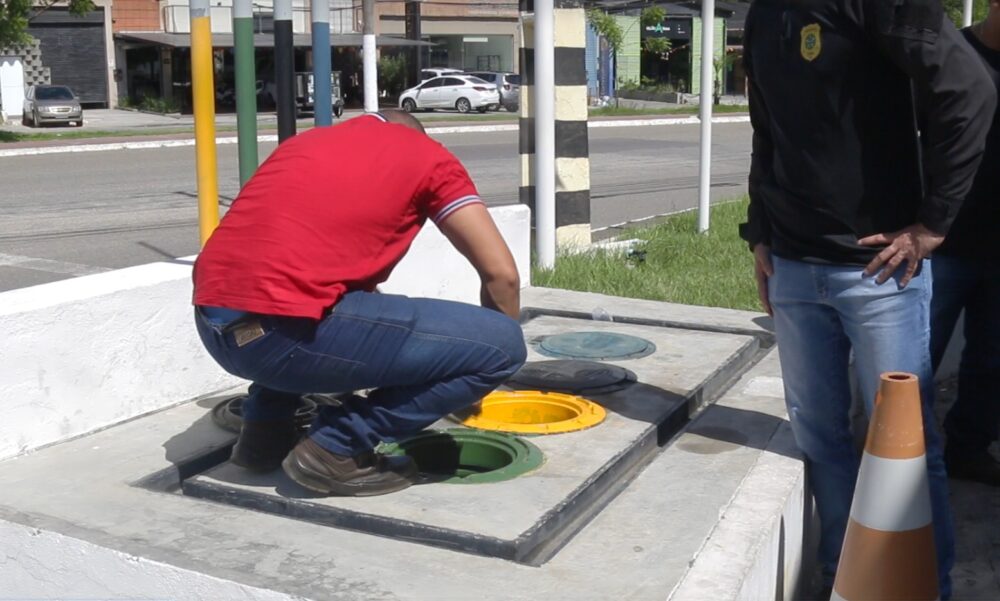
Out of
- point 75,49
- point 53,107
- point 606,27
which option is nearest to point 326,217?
Answer: point 53,107

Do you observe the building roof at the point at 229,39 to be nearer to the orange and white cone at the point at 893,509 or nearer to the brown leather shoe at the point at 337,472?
the brown leather shoe at the point at 337,472

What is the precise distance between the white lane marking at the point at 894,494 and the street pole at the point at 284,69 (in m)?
3.01

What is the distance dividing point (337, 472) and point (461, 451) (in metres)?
0.73

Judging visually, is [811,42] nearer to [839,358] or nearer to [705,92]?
[839,358]

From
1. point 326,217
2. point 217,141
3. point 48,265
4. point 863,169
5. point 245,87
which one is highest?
point 245,87

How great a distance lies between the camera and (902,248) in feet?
11.1

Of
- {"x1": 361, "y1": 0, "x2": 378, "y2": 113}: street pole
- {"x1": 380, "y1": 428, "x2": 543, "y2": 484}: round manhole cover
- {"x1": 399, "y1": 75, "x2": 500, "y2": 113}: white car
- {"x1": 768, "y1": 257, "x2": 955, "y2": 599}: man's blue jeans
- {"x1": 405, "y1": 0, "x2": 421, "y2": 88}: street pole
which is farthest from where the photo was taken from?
{"x1": 405, "y1": 0, "x2": 421, "y2": 88}: street pole

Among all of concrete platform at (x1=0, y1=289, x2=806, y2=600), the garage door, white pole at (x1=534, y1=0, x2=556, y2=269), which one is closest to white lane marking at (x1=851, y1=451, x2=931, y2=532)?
concrete platform at (x1=0, y1=289, x2=806, y2=600)

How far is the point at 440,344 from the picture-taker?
137 inches

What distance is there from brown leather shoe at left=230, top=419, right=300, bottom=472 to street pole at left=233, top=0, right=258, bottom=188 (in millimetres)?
1524

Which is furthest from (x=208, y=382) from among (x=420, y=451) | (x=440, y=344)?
(x=440, y=344)

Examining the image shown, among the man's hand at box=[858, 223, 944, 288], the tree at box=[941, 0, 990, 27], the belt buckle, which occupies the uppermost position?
the tree at box=[941, 0, 990, 27]

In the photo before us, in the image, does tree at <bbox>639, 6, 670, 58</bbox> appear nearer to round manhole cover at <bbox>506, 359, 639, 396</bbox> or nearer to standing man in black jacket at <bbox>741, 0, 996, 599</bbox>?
round manhole cover at <bbox>506, 359, 639, 396</bbox>

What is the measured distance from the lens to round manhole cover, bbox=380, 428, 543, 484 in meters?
4.11
